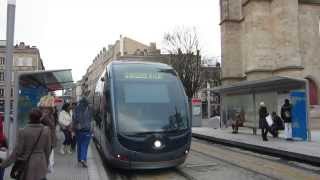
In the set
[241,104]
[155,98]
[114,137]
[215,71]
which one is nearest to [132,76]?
[155,98]

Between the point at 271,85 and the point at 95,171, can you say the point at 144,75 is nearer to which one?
the point at 95,171

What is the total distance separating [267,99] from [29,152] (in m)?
18.0

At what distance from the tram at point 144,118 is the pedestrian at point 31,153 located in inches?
192

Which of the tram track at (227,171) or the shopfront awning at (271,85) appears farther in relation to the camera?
the shopfront awning at (271,85)

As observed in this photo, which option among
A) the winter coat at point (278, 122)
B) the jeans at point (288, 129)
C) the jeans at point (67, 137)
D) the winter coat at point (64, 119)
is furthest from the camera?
the winter coat at point (278, 122)

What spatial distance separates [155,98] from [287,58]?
914 inches

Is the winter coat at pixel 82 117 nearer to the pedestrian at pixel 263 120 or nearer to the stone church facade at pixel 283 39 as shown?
the pedestrian at pixel 263 120

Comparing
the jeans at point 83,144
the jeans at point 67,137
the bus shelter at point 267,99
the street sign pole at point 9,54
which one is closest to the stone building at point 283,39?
the bus shelter at point 267,99

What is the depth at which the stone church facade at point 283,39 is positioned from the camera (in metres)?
33.6

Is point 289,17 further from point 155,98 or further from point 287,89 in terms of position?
point 155,98

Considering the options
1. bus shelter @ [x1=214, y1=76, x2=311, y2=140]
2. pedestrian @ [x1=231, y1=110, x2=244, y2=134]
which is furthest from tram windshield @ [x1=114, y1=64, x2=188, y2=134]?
pedestrian @ [x1=231, y1=110, x2=244, y2=134]

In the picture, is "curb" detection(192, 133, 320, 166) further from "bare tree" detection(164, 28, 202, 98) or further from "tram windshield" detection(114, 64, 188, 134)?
"bare tree" detection(164, 28, 202, 98)

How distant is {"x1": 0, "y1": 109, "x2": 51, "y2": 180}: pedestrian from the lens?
6617 millimetres

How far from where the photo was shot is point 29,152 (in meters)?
6.68
